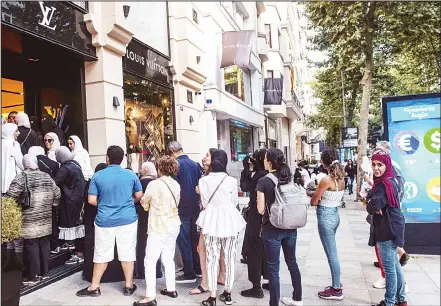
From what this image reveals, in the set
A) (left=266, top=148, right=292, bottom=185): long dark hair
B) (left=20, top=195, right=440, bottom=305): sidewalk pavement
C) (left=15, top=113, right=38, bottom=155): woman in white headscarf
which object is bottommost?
(left=20, top=195, right=440, bottom=305): sidewalk pavement

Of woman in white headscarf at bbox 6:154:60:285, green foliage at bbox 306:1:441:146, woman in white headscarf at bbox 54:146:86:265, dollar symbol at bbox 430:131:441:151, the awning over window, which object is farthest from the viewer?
the awning over window

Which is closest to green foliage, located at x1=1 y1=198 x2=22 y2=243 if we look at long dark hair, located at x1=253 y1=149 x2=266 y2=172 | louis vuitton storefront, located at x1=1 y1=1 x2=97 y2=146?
long dark hair, located at x1=253 y1=149 x2=266 y2=172

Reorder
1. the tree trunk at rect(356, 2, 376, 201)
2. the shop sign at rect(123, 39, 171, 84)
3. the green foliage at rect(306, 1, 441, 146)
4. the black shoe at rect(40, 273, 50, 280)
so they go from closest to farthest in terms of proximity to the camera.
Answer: the black shoe at rect(40, 273, 50, 280), the shop sign at rect(123, 39, 171, 84), the green foliage at rect(306, 1, 441, 146), the tree trunk at rect(356, 2, 376, 201)

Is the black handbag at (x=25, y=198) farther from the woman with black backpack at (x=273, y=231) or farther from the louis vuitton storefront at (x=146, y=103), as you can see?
the louis vuitton storefront at (x=146, y=103)

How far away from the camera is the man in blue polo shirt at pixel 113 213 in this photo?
4.66 m

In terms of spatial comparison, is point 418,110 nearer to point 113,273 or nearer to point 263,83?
point 113,273

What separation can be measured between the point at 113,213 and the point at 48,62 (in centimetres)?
473

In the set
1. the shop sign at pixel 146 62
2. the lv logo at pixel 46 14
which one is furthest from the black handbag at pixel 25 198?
the shop sign at pixel 146 62

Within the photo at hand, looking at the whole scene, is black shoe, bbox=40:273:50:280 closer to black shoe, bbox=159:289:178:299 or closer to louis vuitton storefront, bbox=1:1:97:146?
black shoe, bbox=159:289:178:299

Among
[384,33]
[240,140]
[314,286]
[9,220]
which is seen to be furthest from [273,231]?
[240,140]

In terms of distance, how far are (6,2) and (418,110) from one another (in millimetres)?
5782

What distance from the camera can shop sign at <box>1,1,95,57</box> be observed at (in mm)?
5730

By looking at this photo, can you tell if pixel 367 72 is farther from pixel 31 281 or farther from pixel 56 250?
pixel 31 281

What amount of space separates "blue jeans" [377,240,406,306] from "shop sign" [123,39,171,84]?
6854 millimetres
